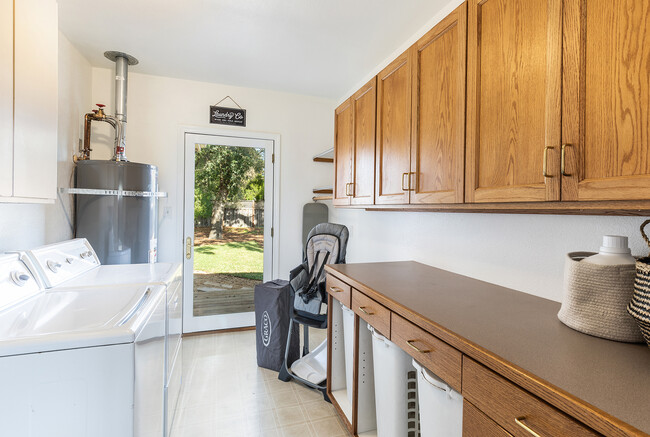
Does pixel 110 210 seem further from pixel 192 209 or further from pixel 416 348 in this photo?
pixel 416 348

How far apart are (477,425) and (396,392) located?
1.83ft

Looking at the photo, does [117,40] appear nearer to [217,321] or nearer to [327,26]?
[327,26]

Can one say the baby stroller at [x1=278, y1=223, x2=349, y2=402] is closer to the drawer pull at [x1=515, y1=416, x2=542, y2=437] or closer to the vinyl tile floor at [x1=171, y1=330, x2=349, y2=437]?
the vinyl tile floor at [x1=171, y1=330, x2=349, y2=437]

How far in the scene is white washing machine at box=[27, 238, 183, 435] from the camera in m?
1.54

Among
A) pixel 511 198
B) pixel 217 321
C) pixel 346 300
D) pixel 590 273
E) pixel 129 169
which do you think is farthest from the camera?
pixel 217 321

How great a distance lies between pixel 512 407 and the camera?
76 centimetres

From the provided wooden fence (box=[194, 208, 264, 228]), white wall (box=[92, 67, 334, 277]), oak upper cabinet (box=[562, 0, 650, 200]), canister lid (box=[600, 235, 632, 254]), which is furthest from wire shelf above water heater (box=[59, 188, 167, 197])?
canister lid (box=[600, 235, 632, 254])

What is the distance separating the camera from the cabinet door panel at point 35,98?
127cm

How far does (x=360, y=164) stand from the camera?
237cm

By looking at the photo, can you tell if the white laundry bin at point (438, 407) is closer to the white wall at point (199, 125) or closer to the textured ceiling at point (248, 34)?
the textured ceiling at point (248, 34)

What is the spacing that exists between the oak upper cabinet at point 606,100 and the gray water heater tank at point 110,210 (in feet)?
9.27

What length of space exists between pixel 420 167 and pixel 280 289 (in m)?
1.53

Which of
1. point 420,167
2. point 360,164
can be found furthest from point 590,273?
point 360,164

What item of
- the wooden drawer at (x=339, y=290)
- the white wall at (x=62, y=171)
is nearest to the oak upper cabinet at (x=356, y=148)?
the wooden drawer at (x=339, y=290)
